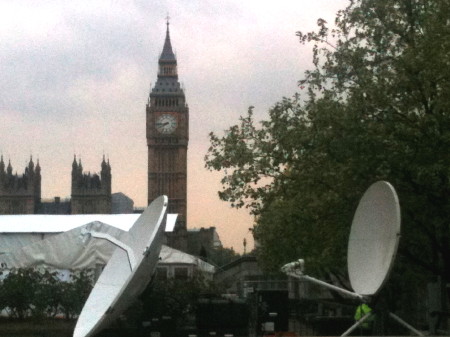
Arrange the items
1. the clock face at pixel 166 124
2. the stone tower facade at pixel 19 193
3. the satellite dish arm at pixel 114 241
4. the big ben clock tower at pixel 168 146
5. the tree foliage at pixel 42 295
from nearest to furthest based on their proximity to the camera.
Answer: the satellite dish arm at pixel 114 241, the tree foliage at pixel 42 295, the stone tower facade at pixel 19 193, the big ben clock tower at pixel 168 146, the clock face at pixel 166 124

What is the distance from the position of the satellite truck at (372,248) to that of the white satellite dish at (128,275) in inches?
116

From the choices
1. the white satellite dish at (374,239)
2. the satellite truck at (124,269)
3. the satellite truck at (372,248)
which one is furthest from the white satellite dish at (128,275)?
the white satellite dish at (374,239)

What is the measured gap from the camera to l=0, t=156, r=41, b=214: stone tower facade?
171 meters

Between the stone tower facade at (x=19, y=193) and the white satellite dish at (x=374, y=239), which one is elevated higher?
the stone tower facade at (x=19, y=193)

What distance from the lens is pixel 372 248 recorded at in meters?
19.3

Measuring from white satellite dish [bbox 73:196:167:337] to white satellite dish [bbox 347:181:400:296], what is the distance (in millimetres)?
4110

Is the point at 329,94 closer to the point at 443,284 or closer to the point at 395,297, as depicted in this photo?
the point at 443,284

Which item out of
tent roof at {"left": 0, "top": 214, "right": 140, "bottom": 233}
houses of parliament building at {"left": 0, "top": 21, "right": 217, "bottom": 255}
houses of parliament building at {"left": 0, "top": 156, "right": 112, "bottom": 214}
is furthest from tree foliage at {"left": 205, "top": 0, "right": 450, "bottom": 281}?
houses of parliament building at {"left": 0, "top": 156, "right": 112, "bottom": 214}

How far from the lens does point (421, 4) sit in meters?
26.9

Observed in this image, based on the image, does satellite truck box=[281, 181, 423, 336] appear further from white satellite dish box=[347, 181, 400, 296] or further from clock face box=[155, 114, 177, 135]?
clock face box=[155, 114, 177, 135]

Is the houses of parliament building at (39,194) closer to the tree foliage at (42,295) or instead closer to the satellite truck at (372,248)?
the tree foliage at (42,295)

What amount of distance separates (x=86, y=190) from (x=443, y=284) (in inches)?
5910

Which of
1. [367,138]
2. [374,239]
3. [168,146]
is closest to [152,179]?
[168,146]

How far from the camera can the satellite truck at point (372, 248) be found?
18047 millimetres
